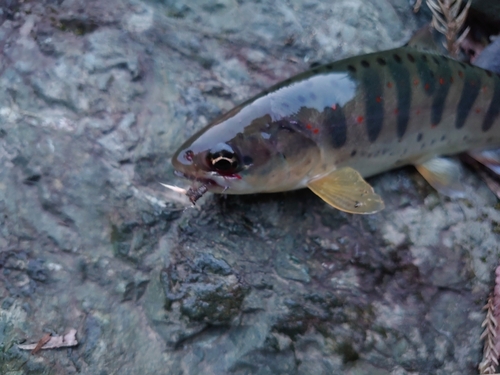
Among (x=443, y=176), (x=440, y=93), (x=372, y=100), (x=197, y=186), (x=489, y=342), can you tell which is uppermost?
(x=440, y=93)

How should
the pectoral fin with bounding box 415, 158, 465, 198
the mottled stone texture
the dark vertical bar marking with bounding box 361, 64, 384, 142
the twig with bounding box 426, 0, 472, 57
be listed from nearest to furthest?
the mottled stone texture
the dark vertical bar marking with bounding box 361, 64, 384, 142
the pectoral fin with bounding box 415, 158, 465, 198
the twig with bounding box 426, 0, 472, 57

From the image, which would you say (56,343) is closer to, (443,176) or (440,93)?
(443,176)

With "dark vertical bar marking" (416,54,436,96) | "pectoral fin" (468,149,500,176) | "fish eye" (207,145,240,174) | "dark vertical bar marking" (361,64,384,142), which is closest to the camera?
"fish eye" (207,145,240,174)

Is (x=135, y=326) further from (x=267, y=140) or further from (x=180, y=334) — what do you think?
(x=267, y=140)

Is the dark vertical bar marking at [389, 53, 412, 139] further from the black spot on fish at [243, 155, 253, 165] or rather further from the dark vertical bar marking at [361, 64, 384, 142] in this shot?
the black spot on fish at [243, 155, 253, 165]

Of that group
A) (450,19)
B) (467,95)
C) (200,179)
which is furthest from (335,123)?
(450,19)

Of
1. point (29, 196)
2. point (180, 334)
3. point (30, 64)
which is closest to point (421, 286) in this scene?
point (180, 334)

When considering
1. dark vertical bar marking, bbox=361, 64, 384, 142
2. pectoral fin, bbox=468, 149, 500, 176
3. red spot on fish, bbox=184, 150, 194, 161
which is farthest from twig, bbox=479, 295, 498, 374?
red spot on fish, bbox=184, 150, 194, 161
